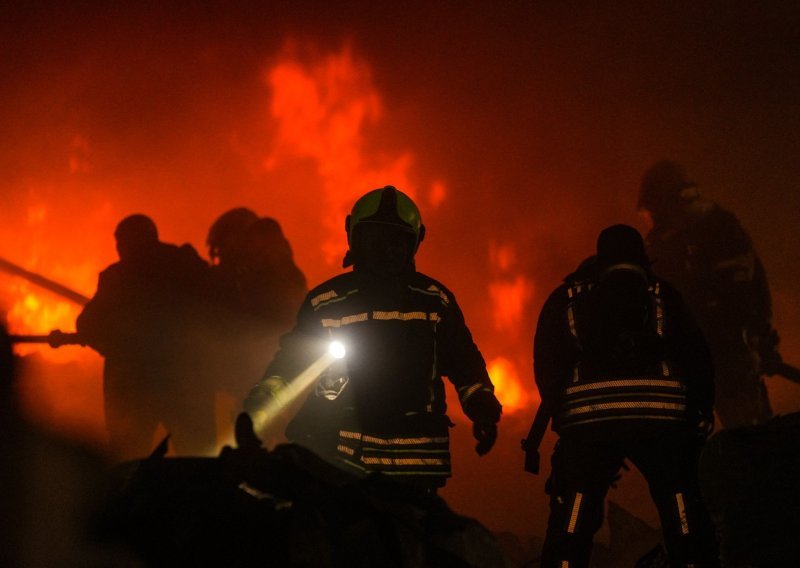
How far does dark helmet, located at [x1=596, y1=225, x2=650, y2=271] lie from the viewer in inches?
185

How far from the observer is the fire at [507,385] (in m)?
17.3

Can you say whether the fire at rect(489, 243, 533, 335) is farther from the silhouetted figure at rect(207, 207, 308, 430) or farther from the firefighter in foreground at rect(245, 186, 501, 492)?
the firefighter in foreground at rect(245, 186, 501, 492)

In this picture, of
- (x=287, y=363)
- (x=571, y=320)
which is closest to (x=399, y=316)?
(x=287, y=363)

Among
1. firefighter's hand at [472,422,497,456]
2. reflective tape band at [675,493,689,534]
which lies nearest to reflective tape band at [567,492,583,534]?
reflective tape band at [675,493,689,534]

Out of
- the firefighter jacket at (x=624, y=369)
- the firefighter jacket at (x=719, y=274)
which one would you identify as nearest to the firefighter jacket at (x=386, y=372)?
the firefighter jacket at (x=624, y=369)

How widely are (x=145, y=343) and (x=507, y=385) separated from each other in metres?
11.1

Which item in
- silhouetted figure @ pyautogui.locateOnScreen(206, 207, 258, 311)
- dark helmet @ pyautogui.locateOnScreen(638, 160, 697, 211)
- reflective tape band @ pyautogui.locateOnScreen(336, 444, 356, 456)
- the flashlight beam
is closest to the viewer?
the flashlight beam

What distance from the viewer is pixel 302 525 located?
2.57 m

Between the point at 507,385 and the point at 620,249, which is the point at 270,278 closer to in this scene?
the point at 620,249

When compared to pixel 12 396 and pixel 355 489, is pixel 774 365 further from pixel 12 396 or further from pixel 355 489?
pixel 12 396

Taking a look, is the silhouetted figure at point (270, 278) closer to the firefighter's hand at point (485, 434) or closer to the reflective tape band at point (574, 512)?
the firefighter's hand at point (485, 434)

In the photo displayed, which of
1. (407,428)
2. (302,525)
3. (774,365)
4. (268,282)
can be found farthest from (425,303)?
(774,365)

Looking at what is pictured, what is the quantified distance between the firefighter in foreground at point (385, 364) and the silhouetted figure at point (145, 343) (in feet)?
12.5

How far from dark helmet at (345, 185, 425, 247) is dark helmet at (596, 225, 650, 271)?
109 cm
